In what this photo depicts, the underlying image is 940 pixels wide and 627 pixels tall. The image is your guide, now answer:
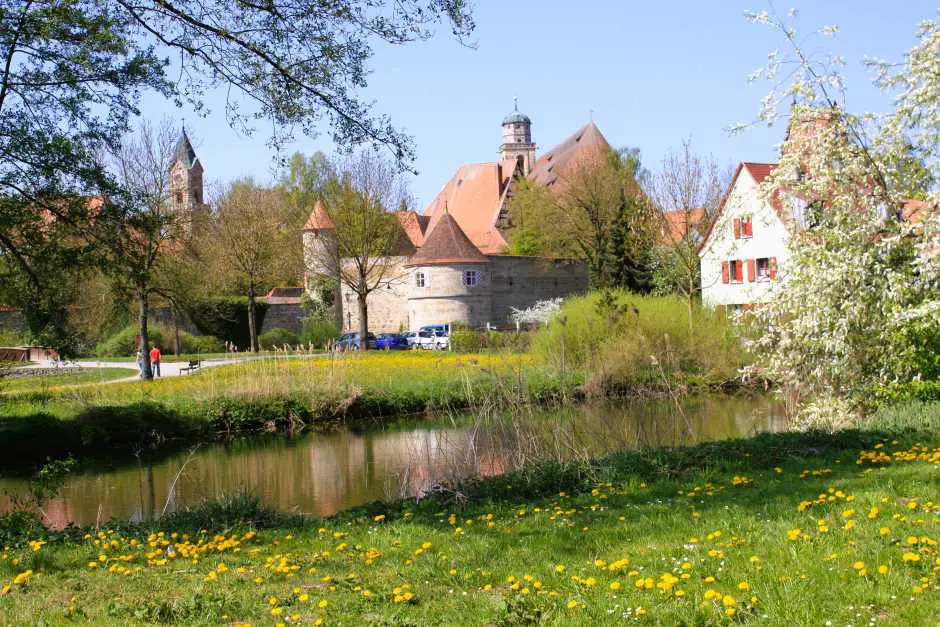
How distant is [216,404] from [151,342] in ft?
63.6

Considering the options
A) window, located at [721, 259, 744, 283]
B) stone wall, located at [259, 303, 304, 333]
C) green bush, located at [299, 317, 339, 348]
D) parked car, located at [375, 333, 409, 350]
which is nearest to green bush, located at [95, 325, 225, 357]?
green bush, located at [299, 317, 339, 348]

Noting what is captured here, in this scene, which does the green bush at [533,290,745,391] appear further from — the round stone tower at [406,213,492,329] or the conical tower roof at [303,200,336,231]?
Answer: the round stone tower at [406,213,492,329]

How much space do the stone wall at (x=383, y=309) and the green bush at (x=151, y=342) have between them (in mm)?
9788

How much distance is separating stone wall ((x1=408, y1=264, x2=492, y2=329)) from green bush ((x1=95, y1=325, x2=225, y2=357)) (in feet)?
35.6

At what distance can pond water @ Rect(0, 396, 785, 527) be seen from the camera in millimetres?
9797

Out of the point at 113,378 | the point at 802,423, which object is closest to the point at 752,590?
the point at 802,423

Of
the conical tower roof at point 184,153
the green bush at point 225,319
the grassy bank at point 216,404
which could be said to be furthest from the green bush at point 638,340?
the green bush at point 225,319

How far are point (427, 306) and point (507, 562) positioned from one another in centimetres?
4054

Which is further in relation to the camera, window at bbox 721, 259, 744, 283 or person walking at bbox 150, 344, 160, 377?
window at bbox 721, 259, 744, 283

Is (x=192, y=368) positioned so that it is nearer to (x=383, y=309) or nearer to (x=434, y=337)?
(x=434, y=337)

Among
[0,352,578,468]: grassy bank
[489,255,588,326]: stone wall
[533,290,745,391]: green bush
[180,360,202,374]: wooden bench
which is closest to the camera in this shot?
[0,352,578,468]: grassy bank

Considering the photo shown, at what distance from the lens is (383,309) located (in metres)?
49.9

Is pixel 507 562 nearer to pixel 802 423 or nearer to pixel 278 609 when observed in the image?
pixel 278 609

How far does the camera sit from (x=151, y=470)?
14781mm
